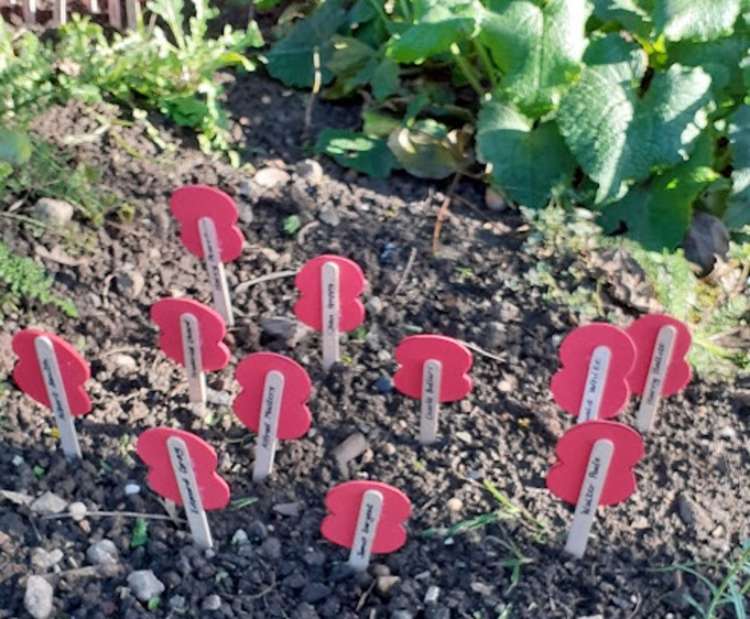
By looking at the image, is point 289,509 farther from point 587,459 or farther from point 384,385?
point 587,459

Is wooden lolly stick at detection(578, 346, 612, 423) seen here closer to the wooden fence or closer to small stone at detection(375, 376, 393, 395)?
small stone at detection(375, 376, 393, 395)

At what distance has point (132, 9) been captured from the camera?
276cm

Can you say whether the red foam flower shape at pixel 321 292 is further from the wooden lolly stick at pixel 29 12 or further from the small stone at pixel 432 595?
the wooden lolly stick at pixel 29 12

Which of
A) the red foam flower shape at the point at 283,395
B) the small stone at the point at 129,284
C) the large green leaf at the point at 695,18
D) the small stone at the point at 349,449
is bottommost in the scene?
the small stone at the point at 349,449

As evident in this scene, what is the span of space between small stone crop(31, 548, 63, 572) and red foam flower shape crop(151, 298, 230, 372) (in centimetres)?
35

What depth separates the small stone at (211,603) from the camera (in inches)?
69.4

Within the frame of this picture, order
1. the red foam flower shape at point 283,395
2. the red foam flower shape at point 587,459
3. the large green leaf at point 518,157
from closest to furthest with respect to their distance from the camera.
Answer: the red foam flower shape at point 587,459 < the red foam flower shape at point 283,395 < the large green leaf at point 518,157

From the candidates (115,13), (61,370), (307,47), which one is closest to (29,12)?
(115,13)

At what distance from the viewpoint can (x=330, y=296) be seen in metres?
2.01

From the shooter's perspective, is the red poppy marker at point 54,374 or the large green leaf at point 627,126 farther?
the large green leaf at point 627,126

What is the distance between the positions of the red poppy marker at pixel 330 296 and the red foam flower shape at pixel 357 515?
373 millimetres

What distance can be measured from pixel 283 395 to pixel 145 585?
33 centimetres

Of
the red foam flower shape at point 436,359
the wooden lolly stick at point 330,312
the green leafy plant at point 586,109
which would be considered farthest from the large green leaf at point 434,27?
the red foam flower shape at point 436,359

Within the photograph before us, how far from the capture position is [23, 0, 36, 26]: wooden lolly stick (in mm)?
2734
